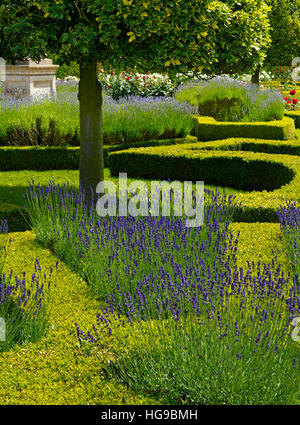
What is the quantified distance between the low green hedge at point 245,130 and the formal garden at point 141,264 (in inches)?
46.9

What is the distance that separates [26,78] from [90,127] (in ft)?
28.3

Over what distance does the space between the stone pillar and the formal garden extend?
12.8 feet

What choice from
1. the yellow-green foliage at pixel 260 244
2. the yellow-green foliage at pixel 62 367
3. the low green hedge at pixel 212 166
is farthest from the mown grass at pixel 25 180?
the yellow-green foliage at pixel 62 367

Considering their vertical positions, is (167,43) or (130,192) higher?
(167,43)

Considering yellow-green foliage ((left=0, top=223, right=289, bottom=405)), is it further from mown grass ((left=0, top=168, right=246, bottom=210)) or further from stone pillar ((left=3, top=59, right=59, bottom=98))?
stone pillar ((left=3, top=59, right=59, bottom=98))

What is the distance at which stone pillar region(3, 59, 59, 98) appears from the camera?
1648cm

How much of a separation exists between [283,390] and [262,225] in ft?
11.7

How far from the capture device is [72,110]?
41.8ft

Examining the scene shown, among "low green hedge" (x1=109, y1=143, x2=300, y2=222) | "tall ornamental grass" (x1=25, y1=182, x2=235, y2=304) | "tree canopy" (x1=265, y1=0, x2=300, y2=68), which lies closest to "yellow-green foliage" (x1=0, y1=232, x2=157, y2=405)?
"tall ornamental grass" (x1=25, y1=182, x2=235, y2=304)

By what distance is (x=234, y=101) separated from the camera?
17.0m

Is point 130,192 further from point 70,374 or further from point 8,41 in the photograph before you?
point 70,374

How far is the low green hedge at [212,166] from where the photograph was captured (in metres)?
9.86

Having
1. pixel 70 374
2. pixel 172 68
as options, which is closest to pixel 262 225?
pixel 172 68

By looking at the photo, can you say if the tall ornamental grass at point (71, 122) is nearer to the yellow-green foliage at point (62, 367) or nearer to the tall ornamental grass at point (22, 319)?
the yellow-green foliage at point (62, 367)
